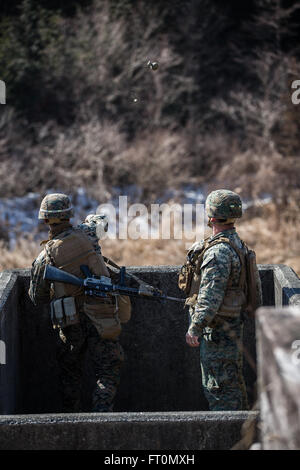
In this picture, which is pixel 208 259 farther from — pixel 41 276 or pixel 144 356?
pixel 144 356

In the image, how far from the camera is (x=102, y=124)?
18.0 m

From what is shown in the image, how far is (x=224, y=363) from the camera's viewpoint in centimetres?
437

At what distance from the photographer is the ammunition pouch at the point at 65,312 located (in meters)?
4.52

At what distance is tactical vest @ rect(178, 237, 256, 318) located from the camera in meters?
4.30

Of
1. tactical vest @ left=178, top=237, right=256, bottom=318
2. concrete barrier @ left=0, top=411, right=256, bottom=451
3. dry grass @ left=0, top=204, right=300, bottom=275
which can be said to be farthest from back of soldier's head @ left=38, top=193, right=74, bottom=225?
dry grass @ left=0, top=204, right=300, bottom=275

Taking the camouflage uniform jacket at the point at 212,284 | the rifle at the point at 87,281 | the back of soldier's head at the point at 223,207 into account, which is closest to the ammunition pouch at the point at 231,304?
the camouflage uniform jacket at the point at 212,284

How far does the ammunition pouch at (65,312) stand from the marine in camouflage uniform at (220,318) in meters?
0.83

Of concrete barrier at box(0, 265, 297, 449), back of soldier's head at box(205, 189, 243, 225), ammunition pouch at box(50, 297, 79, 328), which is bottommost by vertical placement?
concrete barrier at box(0, 265, 297, 449)

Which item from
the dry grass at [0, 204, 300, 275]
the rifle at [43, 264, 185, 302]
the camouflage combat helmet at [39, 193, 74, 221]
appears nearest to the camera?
the rifle at [43, 264, 185, 302]

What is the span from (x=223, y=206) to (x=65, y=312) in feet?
4.33

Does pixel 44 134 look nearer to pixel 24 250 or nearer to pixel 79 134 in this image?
pixel 79 134

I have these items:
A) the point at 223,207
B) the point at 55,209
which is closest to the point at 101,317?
the point at 55,209

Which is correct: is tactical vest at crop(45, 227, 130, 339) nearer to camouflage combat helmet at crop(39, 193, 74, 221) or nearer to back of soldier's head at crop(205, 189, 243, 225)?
camouflage combat helmet at crop(39, 193, 74, 221)

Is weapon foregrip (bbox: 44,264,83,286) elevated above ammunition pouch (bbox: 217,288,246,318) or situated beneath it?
elevated above
